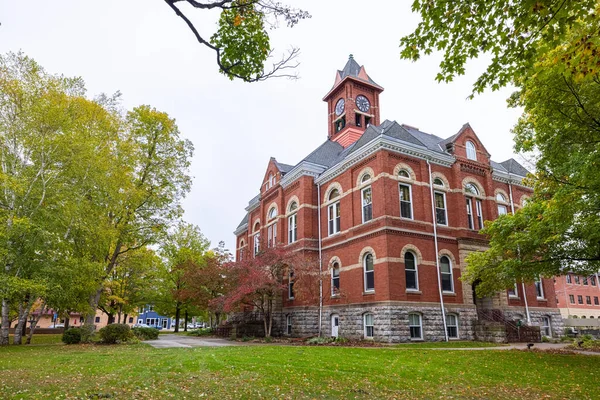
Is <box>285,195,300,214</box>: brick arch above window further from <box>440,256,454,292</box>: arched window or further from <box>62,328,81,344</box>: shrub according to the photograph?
<box>62,328,81,344</box>: shrub

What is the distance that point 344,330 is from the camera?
23.4 metres

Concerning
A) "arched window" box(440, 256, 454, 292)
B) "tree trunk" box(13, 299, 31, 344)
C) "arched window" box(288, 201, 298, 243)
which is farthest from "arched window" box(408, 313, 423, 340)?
"tree trunk" box(13, 299, 31, 344)

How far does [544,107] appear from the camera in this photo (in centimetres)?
1123

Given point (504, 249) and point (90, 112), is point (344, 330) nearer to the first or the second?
point (504, 249)

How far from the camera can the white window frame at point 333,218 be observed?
26.8 m

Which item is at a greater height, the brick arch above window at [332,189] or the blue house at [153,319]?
the brick arch above window at [332,189]

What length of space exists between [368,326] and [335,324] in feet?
10.2

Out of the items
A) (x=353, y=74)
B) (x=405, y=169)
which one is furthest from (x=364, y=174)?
(x=353, y=74)

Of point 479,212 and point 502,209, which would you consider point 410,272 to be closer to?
point 479,212

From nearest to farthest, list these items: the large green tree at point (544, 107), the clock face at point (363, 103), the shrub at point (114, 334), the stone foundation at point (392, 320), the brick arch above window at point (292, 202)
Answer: the large green tree at point (544, 107) → the stone foundation at point (392, 320) → the shrub at point (114, 334) → the brick arch above window at point (292, 202) → the clock face at point (363, 103)

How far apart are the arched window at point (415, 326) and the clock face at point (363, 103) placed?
20.0 m

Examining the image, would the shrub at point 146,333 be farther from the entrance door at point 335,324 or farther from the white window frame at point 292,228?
the entrance door at point 335,324

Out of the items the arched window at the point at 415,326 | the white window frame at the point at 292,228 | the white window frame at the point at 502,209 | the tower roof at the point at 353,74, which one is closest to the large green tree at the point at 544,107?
the arched window at the point at 415,326

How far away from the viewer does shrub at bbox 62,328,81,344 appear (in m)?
21.3
